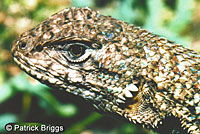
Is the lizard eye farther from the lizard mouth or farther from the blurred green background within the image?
the blurred green background

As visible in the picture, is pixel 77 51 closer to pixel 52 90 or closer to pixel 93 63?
pixel 93 63

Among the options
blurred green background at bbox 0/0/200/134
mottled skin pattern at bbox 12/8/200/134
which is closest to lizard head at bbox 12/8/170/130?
mottled skin pattern at bbox 12/8/200/134

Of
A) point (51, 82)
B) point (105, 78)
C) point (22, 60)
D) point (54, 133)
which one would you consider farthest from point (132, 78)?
point (54, 133)

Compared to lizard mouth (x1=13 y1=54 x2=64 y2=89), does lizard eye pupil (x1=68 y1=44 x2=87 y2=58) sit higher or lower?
higher

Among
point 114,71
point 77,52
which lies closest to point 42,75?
point 77,52

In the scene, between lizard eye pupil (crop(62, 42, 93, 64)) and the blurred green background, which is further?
the blurred green background

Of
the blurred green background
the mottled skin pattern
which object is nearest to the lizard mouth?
the mottled skin pattern
